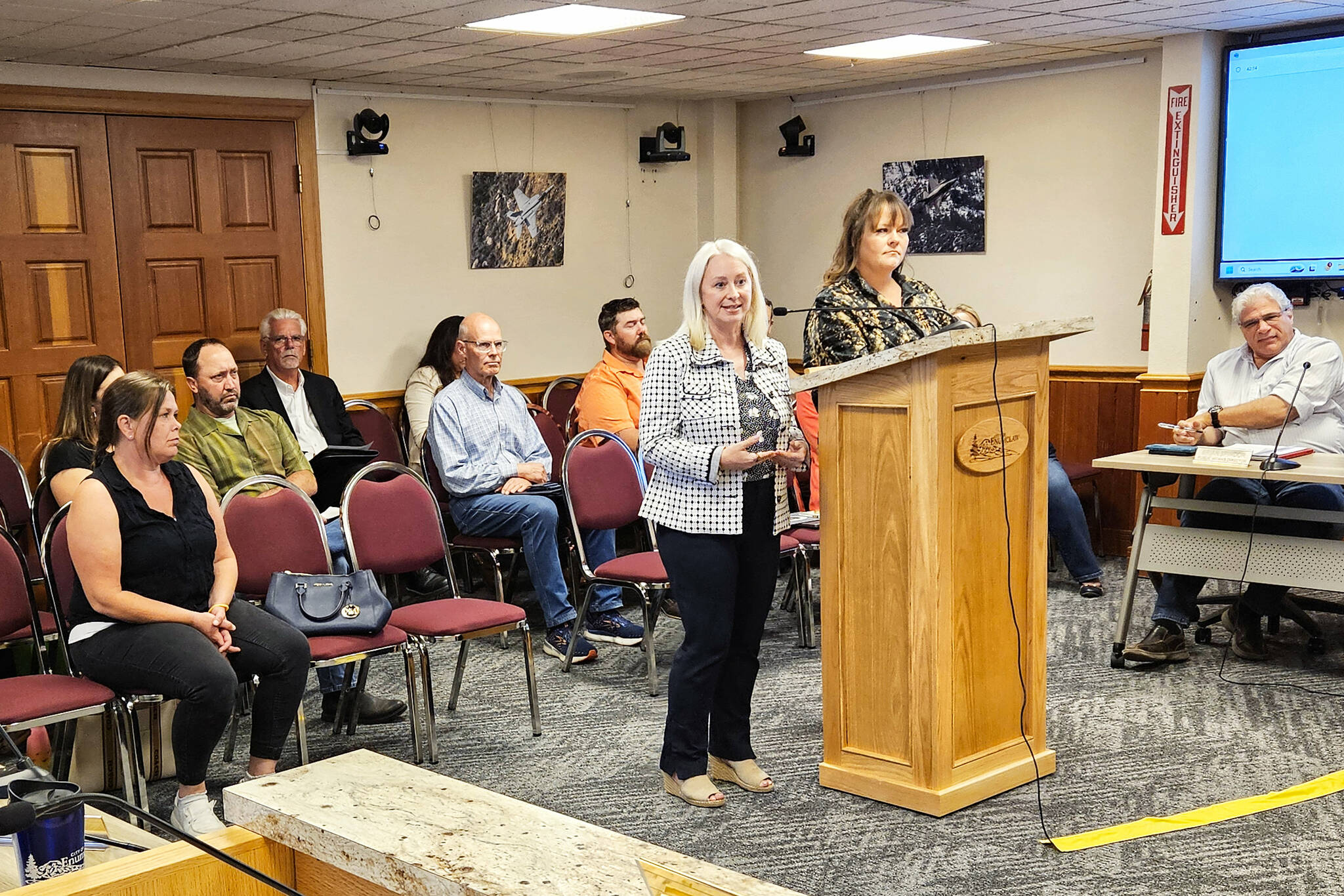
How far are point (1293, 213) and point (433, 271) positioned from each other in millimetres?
4285

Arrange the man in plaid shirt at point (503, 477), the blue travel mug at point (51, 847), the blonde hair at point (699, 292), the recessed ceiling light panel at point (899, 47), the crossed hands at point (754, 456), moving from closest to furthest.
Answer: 1. the blue travel mug at point (51, 847)
2. the crossed hands at point (754, 456)
3. the blonde hair at point (699, 292)
4. the man in plaid shirt at point (503, 477)
5. the recessed ceiling light panel at point (899, 47)

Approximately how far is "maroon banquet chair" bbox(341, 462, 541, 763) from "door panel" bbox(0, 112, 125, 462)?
2.52m

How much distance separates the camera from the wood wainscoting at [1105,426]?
6.84 meters

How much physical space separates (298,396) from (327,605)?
8.29 ft

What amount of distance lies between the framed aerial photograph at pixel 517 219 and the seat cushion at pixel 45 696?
4.46 meters

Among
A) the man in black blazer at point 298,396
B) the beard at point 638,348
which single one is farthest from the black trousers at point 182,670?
the beard at point 638,348

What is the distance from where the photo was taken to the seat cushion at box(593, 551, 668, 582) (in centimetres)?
464

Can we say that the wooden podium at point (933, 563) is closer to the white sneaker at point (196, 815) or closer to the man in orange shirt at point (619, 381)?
the white sneaker at point (196, 815)

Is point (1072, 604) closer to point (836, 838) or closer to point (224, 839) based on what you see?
point (836, 838)

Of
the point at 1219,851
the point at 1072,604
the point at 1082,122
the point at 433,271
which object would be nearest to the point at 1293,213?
the point at 1082,122

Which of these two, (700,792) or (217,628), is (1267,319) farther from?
(217,628)

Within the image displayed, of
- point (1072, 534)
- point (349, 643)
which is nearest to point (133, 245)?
point (349, 643)

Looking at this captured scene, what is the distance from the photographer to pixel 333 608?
3.87 meters

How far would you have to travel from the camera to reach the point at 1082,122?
7035mm
